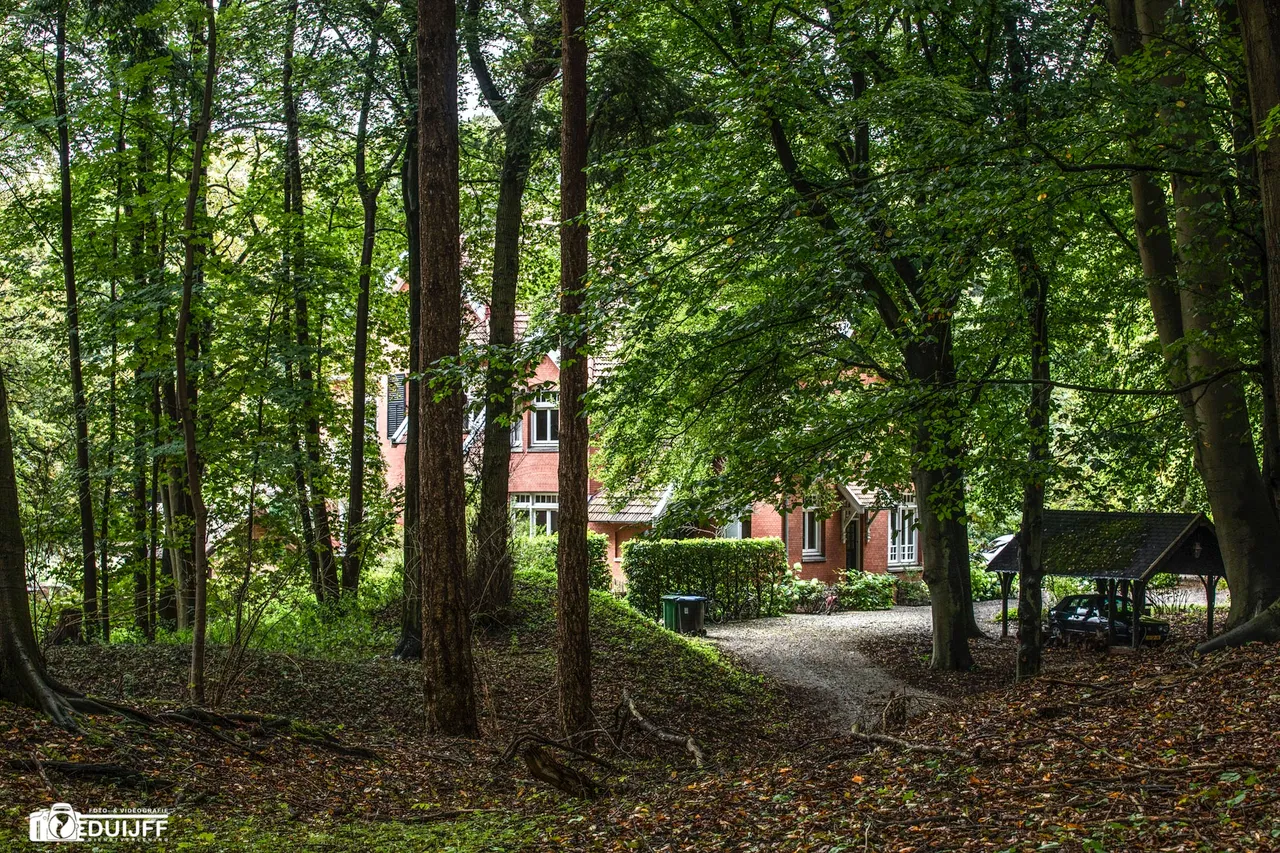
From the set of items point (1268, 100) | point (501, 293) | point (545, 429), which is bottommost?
point (545, 429)

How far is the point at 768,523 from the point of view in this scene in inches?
1222

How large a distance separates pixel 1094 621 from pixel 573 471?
44.9ft

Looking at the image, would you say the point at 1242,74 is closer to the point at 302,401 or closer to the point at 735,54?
the point at 735,54

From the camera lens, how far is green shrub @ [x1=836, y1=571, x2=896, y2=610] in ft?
99.2

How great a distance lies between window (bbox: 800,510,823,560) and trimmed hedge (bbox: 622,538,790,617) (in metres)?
3.68

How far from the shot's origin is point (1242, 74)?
395 inches

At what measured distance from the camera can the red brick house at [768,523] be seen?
30500mm

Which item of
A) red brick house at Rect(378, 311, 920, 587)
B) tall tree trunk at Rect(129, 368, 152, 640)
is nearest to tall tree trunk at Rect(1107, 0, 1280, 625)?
tall tree trunk at Rect(129, 368, 152, 640)

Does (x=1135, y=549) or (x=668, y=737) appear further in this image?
(x=1135, y=549)

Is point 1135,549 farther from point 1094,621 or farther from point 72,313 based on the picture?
point 72,313

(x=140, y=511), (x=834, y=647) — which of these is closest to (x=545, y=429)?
(x=834, y=647)

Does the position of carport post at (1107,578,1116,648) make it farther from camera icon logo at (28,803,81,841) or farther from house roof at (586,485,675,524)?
camera icon logo at (28,803,81,841)

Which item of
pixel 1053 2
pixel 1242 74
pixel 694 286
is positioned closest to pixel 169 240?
pixel 694 286

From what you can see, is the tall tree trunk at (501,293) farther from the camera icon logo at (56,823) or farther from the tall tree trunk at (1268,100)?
the tall tree trunk at (1268,100)
